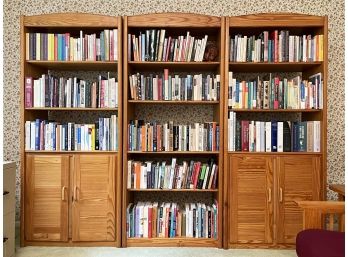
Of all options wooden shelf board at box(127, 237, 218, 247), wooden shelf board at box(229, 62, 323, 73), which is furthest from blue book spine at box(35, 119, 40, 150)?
wooden shelf board at box(229, 62, 323, 73)

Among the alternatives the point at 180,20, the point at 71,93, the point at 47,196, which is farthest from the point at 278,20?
the point at 47,196

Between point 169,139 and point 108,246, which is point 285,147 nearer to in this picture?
point 169,139

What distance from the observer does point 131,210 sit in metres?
2.99

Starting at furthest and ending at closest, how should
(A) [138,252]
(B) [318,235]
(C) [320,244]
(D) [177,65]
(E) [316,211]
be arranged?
(D) [177,65] < (A) [138,252] < (E) [316,211] < (B) [318,235] < (C) [320,244]

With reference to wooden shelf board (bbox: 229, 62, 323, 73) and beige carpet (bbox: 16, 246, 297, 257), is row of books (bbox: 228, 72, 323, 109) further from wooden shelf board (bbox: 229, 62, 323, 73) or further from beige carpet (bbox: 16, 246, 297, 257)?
beige carpet (bbox: 16, 246, 297, 257)

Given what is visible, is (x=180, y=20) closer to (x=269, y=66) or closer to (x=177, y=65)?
(x=177, y=65)

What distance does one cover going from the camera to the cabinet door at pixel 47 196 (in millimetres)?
2902

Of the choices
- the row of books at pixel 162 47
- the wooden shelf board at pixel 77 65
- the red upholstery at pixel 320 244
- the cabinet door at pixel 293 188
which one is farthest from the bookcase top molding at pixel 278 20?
the red upholstery at pixel 320 244

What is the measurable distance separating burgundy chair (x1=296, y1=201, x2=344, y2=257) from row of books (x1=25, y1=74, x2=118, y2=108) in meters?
1.69

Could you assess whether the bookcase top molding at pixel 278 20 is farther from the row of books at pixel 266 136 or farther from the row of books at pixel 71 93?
the row of books at pixel 71 93

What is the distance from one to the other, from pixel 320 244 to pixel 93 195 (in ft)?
5.90

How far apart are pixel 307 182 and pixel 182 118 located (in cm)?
122

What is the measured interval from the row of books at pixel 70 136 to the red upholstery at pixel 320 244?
1.63 meters

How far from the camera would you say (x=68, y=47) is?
9.65 feet
